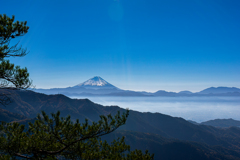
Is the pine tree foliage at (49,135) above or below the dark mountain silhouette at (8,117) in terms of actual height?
above

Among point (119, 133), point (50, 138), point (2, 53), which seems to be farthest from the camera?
point (119, 133)

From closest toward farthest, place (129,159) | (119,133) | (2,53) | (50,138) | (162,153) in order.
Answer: (2,53)
(50,138)
(129,159)
(162,153)
(119,133)

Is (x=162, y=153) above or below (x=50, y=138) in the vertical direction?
below

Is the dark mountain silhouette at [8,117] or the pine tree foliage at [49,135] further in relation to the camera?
the dark mountain silhouette at [8,117]

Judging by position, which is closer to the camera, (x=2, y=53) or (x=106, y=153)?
(x=2, y=53)

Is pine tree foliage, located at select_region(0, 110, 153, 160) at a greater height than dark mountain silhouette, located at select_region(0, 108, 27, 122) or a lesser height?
greater

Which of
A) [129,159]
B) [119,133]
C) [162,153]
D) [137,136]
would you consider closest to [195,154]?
[162,153]

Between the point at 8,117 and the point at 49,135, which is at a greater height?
the point at 49,135

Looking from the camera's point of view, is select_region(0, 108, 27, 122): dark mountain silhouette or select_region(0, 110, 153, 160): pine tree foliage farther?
select_region(0, 108, 27, 122): dark mountain silhouette

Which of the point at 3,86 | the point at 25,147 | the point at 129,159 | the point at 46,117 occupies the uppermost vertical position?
the point at 3,86

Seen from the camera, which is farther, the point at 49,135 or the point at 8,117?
the point at 8,117

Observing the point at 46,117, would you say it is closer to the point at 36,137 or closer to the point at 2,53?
the point at 36,137
